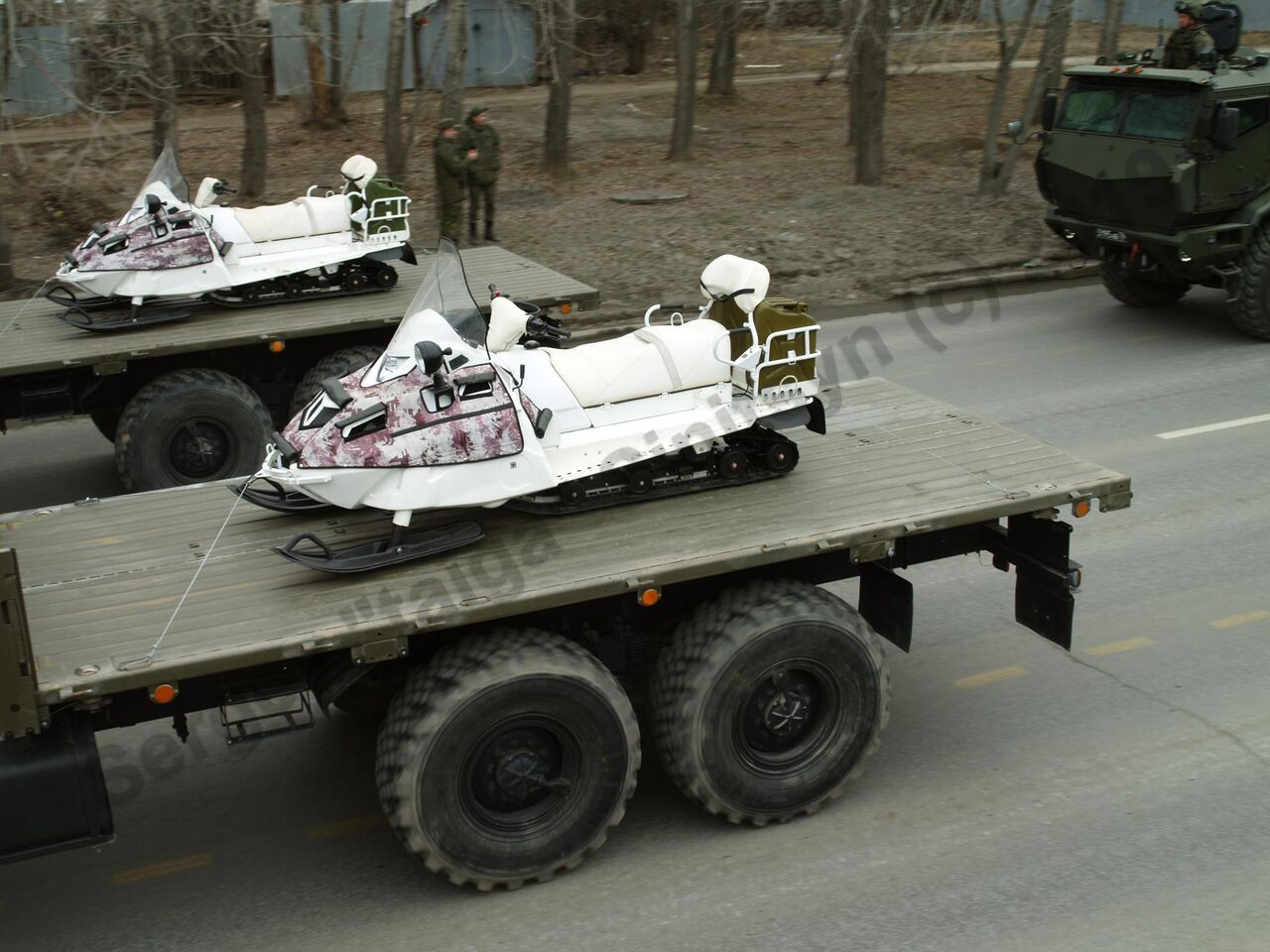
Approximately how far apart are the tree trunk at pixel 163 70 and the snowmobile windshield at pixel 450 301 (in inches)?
431

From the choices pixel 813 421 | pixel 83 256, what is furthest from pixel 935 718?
pixel 83 256

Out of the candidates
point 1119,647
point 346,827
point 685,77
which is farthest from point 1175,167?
point 685,77

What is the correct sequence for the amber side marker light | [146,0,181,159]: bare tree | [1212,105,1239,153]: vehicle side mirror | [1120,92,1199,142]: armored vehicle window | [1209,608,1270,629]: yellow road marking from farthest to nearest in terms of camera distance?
[146,0,181,159]: bare tree, [1120,92,1199,142]: armored vehicle window, [1212,105,1239,153]: vehicle side mirror, [1209,608,1270,629]: yellow road marking, the amber side marker light

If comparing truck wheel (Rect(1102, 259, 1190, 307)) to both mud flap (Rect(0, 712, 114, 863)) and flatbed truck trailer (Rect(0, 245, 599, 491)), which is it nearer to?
flatbed truck trailer (Rect(0, 245, 599, 491))

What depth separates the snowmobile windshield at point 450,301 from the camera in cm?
639

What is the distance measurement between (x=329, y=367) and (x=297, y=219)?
158 centimetres

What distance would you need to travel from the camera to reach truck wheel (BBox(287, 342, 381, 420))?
35.0 ft

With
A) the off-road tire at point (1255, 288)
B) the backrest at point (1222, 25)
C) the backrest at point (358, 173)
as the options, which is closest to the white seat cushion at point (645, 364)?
the backrest at point (358, 173)

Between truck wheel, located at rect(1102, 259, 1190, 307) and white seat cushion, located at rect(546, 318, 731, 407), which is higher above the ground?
white seat cushion, located at rect(546, 318, 731, 407)

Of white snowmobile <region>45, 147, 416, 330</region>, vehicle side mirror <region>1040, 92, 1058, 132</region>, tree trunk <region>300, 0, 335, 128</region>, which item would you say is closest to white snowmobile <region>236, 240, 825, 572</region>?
white snowmobile <region>45, 147, 416, 330</region>

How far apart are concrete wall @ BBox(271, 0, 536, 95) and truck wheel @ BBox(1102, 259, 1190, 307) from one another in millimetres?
17639

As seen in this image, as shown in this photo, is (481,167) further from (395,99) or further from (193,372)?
(193,372)

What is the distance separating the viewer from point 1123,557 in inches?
350

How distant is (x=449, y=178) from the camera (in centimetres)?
1658
